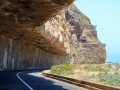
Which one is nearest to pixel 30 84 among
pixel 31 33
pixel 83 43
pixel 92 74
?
pixel 92 74

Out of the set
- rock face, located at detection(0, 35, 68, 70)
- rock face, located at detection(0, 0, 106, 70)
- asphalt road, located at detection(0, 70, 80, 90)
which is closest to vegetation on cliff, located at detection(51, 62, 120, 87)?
asphalt road, located at detection(0, 70, 80, 90)

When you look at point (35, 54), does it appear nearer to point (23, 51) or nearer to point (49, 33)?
point (23, 51)

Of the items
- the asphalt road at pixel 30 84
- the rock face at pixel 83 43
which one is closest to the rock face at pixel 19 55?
the asphalt road at pixel 30 84

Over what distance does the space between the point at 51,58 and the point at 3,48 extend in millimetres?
32886

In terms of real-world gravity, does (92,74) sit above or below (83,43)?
below

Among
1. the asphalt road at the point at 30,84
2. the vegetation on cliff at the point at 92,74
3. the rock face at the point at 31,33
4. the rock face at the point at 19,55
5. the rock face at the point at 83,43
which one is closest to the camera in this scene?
the asphalt road at the point at 30,84

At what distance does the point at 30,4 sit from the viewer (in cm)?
1653

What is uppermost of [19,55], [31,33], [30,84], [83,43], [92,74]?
[83,43]

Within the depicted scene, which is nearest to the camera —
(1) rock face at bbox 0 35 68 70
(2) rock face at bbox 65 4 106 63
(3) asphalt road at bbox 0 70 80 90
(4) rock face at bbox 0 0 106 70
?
(3) asphalt road at bbox 0 70 80 90

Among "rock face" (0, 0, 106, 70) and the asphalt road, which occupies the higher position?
"rock face" (0, 0, 106, 70)

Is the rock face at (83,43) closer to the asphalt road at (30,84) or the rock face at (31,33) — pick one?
A: the rock face at (31,33)

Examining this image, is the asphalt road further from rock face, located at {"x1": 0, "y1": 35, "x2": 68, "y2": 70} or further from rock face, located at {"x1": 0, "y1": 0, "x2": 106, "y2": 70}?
rock face, located at {"x1": 0, "y1": 35, "x2": 68, "y2": 70}

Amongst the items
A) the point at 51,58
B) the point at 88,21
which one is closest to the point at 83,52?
the point at 88,21

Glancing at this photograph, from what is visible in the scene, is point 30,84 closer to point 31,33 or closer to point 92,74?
point 92,74
